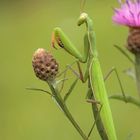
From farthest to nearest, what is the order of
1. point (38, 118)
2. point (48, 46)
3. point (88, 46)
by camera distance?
point (48, 46)
point (38, 118)
point (88, 46)

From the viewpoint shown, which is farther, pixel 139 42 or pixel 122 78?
pixel 122 78

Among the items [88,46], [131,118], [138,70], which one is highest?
[88,46]

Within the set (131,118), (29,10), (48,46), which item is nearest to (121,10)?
(131,118)

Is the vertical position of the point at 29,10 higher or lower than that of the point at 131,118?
higher

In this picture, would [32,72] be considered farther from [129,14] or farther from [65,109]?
[65,109]

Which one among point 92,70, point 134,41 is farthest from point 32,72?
point 92,70

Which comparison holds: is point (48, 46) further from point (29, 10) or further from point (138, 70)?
point (138, 70)

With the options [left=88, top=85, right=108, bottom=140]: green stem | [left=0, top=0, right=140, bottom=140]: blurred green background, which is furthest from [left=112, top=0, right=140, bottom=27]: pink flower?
[left=0, top=0, right=140, bottom=140]: blurred green background

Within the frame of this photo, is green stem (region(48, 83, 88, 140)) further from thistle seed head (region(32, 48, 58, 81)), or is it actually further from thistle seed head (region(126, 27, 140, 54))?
thistle seed head (region(126, 27, 140, 54))
